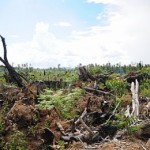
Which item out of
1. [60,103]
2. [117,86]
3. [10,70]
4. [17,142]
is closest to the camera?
[17,142]

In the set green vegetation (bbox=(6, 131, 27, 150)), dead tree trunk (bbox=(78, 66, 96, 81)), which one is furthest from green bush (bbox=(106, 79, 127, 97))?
green vegetation (bbox=(6, 131, 27, 150))

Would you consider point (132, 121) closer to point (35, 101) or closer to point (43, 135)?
point (43, 135)

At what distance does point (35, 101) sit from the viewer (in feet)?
37.8

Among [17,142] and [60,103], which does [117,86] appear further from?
[17,142]

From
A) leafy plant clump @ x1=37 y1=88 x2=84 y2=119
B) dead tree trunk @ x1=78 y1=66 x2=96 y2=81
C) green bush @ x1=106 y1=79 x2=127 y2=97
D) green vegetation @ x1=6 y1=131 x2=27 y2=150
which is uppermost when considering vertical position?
dead tree trunk @ x1=78 y1=66 x2=96 y2=81

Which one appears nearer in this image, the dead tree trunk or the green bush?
the green bush

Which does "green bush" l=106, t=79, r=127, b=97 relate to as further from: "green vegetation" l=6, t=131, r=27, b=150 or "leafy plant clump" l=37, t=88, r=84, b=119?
"green vegetation" l=6, t=131, r=27, b=150

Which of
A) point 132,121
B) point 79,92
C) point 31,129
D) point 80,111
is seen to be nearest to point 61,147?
point 31,129

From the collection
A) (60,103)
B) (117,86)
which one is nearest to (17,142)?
(60,103)

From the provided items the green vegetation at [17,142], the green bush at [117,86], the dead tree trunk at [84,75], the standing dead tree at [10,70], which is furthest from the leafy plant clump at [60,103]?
the dead tree trunk at [84,75]

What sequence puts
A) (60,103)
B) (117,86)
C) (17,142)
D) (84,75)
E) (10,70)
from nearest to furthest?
(17,142), (60,103), (10,70), (117,86), (84,75)

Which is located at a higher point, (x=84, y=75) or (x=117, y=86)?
(x=84, y=75)

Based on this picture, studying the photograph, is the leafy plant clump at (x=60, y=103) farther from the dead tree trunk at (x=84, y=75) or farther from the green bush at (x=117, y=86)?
the dead tree trunk at (x=84, y=75)

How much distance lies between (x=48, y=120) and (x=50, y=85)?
9.04 meters
